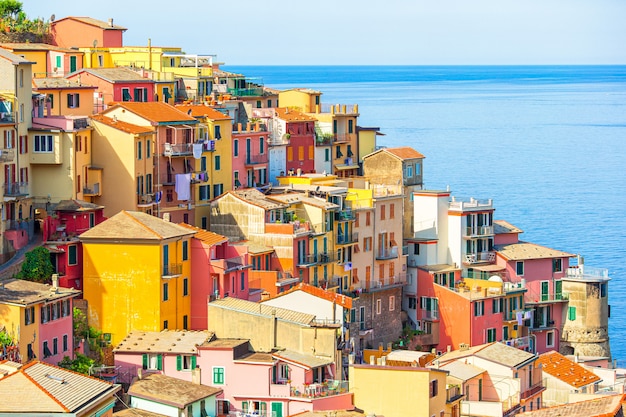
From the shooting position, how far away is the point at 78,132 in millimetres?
60125

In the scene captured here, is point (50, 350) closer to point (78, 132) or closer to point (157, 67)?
point (78, 132)

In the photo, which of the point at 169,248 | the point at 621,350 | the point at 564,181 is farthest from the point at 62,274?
the point at 564,181

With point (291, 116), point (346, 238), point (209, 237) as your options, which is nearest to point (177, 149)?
point (209, 237)

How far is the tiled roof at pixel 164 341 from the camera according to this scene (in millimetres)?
52344

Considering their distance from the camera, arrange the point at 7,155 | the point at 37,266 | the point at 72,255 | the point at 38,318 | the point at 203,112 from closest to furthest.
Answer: the point at 38,318, the point at 37,266, the point at 72,255, the point at 7,155, the point at 203,112

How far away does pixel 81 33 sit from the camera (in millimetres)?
80438

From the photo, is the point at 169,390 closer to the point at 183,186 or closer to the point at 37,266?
the point at 37,266

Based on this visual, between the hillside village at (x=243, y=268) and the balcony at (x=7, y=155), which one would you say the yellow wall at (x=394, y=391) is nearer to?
the hillside village at (x=243, y=268)

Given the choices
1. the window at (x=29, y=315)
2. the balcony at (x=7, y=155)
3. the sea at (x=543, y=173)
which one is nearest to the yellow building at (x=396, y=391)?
the window at (x=29, y=315)

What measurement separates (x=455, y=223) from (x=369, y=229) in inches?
Result: 184

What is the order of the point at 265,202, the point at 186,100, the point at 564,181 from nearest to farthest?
the point at 265,202 < the point at 186,100 < the point at 564,181

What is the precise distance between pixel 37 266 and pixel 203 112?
16.2 metres

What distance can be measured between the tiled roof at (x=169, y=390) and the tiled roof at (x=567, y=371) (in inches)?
593

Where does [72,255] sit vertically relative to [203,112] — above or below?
below
